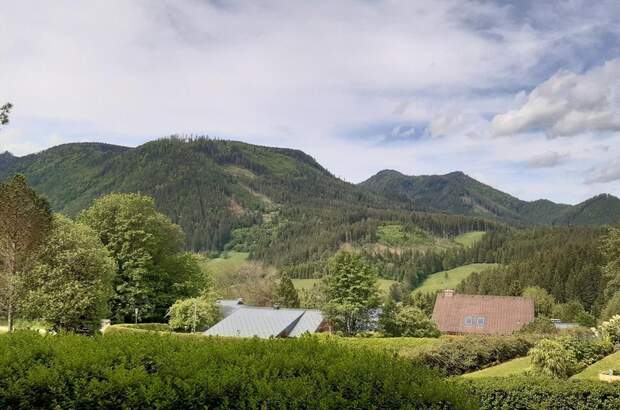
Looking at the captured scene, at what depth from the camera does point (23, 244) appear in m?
36.4

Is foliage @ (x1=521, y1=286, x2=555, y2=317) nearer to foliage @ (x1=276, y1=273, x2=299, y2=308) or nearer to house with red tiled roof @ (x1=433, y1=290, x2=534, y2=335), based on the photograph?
house with red tiled roof @ (x1=433, y1=290, x2=534, y2=335)

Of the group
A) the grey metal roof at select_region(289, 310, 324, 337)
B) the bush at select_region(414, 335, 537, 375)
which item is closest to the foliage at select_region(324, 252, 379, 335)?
the grey metal roof at select_region(289, 310, 324, 337)

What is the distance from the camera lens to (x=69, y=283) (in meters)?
36.9

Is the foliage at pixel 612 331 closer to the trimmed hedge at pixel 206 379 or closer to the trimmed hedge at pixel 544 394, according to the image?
the trimmed hedge at pixel 544 394

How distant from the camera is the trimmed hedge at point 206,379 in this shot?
5809mm

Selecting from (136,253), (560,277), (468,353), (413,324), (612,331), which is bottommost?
(413,324)

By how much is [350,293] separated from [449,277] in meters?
136

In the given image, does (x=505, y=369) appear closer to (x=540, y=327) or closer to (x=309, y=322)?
(x=540, y=327)

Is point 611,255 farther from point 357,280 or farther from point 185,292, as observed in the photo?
point 185,292

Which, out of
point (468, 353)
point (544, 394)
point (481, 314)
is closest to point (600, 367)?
point (468, 353)

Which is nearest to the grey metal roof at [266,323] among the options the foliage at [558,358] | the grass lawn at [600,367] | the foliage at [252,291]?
the foliage at [252,291]

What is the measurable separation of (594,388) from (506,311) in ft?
177

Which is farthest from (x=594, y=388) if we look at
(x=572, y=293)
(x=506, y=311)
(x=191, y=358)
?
(x=572, y=293)

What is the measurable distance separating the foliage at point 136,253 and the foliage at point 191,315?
4.73 m
